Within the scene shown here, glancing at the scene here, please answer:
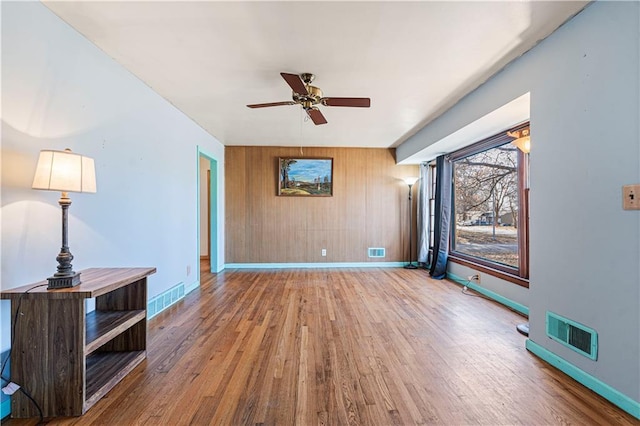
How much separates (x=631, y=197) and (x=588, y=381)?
1214 millimetres

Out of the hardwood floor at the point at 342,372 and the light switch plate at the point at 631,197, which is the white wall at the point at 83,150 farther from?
the light switch plate at the point at 631,197

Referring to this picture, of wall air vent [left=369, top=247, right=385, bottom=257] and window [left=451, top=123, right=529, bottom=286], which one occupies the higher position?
window [left=451, top=123, right=529, bottom=286]

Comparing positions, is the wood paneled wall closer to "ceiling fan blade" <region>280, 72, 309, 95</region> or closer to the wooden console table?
"ceiling fan blade" <region>280, 72, 309, 95</region>

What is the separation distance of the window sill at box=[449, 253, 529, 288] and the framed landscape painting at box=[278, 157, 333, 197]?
2691mm

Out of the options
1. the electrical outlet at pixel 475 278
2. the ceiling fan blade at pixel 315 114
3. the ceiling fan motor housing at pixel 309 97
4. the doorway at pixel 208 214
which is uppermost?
the ceiling fan motor housing at pixel 309 97

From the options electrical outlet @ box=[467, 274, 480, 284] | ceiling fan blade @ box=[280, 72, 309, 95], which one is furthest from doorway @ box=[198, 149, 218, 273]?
electrical outlet @ box=[467, 274, 480, 284]

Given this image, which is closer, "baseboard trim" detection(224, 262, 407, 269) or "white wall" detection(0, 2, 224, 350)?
"white wall" detection(0, 2, 224, 350)

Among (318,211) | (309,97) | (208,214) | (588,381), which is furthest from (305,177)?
(588,381)

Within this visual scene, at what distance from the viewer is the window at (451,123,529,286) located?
3.48 metres

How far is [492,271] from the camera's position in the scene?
388cm

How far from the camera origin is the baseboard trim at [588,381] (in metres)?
1.60

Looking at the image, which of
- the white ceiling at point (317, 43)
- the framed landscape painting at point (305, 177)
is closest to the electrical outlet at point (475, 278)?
the white ceiling at point (317, 43)

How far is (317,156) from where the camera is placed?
5.89 metres

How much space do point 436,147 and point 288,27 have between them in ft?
10.5
